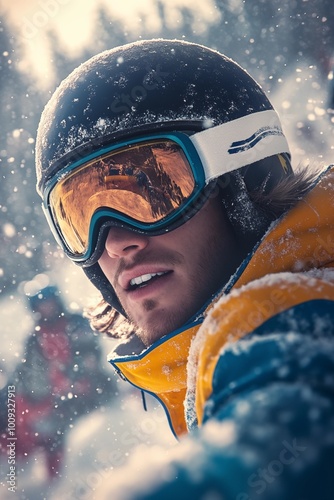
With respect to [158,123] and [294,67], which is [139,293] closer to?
[158,123]

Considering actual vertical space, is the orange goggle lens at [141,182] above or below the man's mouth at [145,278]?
above

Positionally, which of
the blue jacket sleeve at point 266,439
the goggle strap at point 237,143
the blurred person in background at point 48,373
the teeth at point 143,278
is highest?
the goggle strap at point 237,143

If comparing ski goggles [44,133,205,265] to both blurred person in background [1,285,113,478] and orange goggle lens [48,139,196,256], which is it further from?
blurred person in background [1,285,113,478]

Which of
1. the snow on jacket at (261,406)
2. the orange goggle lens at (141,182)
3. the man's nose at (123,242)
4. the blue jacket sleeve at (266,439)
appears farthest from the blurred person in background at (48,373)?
the blue jacket sleeve at (266,439)

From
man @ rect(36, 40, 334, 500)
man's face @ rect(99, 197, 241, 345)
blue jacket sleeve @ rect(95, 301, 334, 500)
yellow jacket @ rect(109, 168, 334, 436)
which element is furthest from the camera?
man's face @ rect(99, 197, 241, 345)

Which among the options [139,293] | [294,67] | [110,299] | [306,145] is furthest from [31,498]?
[294,67]

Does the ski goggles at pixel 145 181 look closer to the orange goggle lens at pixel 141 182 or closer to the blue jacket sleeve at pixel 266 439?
the orange goggle lens at pixel 141 182

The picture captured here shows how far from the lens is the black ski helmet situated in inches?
86.0

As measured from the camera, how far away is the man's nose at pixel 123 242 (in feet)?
7.08

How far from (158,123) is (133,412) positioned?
696 centimetres

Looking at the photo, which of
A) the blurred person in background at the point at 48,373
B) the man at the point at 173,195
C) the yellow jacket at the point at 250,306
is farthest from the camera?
the blurred person in background at the point at 48,373

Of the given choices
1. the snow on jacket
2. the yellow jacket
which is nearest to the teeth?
the yellow jacket

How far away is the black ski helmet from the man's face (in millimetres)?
368

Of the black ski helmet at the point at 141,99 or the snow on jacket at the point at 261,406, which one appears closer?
the snow on jacket at the point at 261,406
